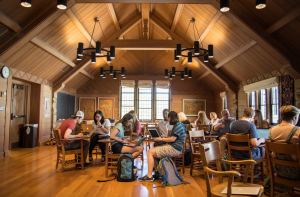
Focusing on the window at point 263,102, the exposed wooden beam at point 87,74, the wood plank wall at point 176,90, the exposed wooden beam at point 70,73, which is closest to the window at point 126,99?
the wood plank wall at point 176,90

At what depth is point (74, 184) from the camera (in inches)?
160

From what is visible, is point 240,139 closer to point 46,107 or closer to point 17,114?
point 17,114

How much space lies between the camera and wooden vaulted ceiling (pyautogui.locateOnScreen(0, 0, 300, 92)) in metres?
5.72

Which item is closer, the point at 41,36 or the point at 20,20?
the point at 20,20

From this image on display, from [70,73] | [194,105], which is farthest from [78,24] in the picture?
[194,105]

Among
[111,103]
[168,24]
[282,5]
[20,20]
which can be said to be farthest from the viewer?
[111,103]

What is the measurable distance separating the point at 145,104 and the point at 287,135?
426 inches

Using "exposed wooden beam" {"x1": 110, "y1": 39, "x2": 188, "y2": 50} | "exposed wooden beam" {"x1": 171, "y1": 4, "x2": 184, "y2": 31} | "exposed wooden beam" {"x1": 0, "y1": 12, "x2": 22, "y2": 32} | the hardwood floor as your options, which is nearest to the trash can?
the hardwood floor

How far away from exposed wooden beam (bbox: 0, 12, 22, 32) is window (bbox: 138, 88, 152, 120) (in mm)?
8329

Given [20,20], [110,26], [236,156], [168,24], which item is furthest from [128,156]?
[168,24]

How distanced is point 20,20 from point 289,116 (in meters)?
6.36

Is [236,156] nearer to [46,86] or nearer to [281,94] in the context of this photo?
[281,94]

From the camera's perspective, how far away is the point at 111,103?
43.4ft

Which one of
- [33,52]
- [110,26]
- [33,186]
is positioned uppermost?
[110,26]
